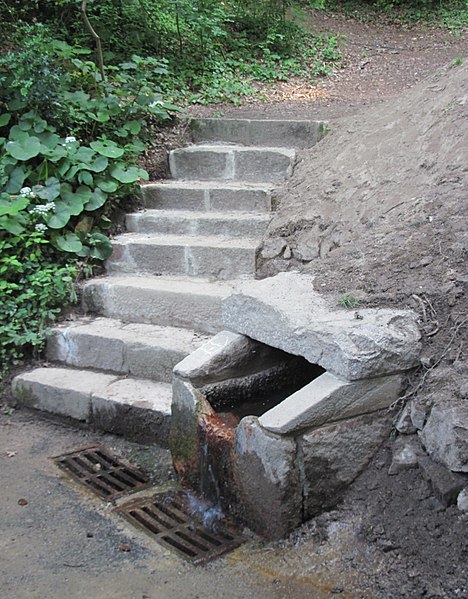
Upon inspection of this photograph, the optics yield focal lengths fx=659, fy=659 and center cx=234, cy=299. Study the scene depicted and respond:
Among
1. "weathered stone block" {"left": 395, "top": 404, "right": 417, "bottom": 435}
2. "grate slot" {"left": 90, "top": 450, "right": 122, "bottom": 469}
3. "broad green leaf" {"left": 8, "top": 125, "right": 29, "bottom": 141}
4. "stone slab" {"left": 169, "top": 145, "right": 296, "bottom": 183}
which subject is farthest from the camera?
"stone slab" {"left": 169, "top": 145, "right": 296, "bottom": 183}

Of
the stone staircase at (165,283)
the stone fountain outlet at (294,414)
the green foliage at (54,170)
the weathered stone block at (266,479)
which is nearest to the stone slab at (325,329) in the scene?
the stone fountain outlet at (294,414)

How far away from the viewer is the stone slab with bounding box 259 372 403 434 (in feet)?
8.80

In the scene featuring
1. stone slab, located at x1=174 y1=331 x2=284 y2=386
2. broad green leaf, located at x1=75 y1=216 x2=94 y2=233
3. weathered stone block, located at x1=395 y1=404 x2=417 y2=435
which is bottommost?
weathered stone block, located at x1=395 y1=404 x2=417 y2=435

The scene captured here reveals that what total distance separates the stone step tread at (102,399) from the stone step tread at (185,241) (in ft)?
3.65

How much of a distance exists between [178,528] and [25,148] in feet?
10.6

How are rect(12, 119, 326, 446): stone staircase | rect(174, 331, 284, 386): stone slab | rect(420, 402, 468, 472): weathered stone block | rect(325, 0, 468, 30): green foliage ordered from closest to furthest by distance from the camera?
1. rect(420, 402, 468, 472): weathered stone block
2. rect(174, 331, 284, 386): stone slab
3. rect(12, 119, 326, 446): stone staircase
4. rect(325, 0, 468, 30): green foliage

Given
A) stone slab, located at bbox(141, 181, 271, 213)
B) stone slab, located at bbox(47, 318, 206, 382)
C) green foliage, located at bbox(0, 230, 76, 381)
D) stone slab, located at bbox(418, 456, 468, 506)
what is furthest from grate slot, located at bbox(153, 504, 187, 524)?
stone slab, located at bbox(141, 181, 271, 213)

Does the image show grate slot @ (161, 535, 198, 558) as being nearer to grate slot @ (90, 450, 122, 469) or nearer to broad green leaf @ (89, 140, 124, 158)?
grate slot @ (90, 450, 122, 469)

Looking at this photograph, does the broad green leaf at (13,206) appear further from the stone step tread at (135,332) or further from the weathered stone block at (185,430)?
the weathered stone block at (185,430)

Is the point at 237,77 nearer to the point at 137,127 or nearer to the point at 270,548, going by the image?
the point at 137,127

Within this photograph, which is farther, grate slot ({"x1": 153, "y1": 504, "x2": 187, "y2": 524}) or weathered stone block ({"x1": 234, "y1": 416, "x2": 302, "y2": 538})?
grate slot ({"x1": 153, "y1": 504, "x2": 187, "y2": 524})

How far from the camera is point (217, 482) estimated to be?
10.0ft

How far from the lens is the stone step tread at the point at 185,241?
4648 mm

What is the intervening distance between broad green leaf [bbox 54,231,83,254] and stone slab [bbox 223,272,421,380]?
179cm
